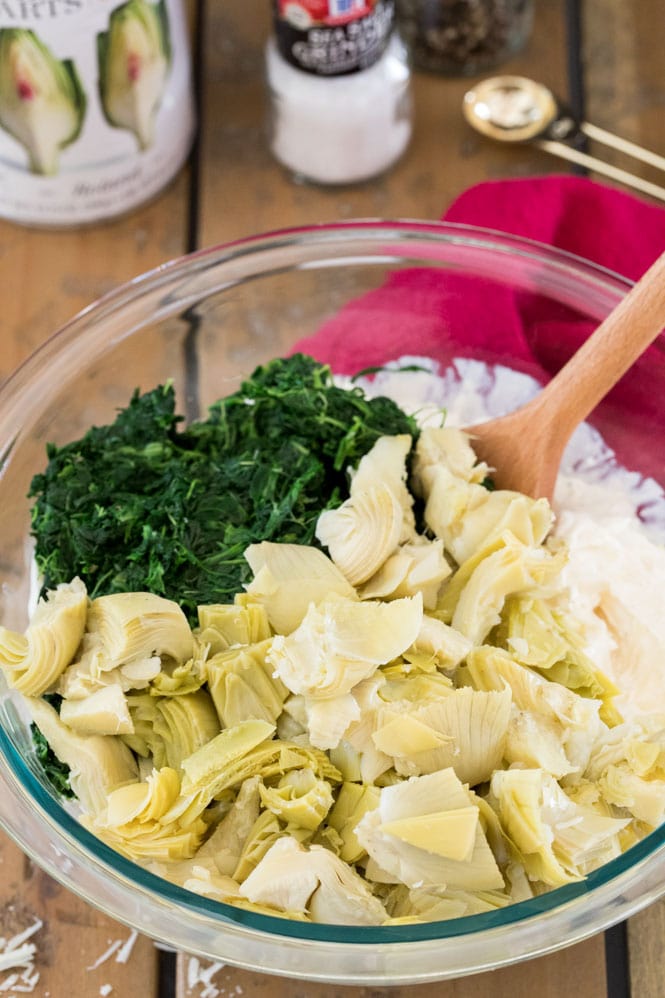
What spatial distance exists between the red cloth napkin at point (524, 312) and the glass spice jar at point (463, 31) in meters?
0.40

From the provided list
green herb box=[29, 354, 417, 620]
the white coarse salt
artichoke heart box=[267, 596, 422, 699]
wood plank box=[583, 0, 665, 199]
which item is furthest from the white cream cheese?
wood plank box=[583, 0, 665, 199]

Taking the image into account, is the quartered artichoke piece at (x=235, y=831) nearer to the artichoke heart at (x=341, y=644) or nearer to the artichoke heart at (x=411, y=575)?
the artichoke heart at (x=341, y=644)

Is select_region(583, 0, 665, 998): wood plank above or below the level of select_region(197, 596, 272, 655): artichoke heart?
above

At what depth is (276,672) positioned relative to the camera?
3.67 ft

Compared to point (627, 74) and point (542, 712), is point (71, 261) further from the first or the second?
point (542, 712)

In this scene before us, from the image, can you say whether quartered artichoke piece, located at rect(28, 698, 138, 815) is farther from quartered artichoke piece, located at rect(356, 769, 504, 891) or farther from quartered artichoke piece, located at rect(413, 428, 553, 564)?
quartered artichoke piece, located at rect(413, 428, 553, 564)

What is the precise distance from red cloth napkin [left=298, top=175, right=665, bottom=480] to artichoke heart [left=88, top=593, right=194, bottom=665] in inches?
21.4

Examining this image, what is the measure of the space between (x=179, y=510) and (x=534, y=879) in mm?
526

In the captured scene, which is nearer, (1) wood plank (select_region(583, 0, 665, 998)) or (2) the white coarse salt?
(2) the white coarse salt

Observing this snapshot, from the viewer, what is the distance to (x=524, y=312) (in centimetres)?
159

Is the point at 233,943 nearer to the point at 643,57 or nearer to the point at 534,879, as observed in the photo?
the point at 534,879

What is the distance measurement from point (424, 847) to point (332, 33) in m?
1.18

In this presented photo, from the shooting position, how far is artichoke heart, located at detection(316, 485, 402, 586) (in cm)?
125

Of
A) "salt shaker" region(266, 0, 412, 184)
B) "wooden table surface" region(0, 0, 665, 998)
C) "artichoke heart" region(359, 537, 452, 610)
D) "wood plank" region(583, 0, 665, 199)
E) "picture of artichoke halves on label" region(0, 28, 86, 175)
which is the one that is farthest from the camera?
"wood plank" region(583, 0, 665, 199)
